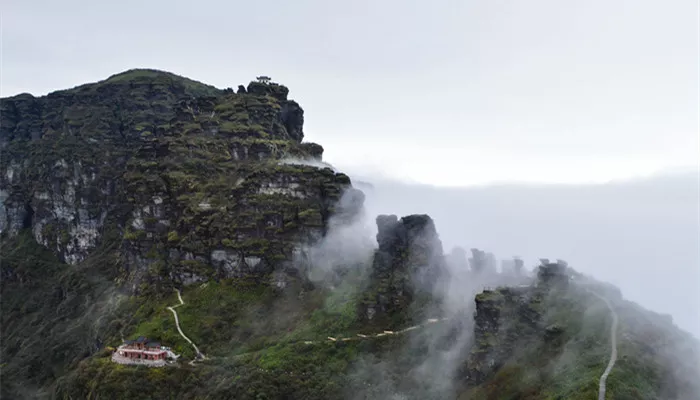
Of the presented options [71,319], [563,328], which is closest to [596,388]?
[563,328]

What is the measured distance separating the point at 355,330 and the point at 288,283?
20.4 meters

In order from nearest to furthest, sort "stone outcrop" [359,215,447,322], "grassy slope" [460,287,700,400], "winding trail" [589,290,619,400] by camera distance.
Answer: "winding trail" [589,290,619,400], "grassy slope" [460,287,700,400], "stone outcrop" [359,215,447,322]

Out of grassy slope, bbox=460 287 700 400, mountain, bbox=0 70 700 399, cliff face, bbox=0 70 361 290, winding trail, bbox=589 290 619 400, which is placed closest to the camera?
winding trail, bbox=589 290 619 400

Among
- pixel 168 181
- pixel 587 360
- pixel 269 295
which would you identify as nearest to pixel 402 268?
pixel 269 295

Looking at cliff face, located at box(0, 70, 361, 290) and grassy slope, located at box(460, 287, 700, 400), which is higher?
cliff face, located at box(0, 70, 361, 290)

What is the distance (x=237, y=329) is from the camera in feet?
309

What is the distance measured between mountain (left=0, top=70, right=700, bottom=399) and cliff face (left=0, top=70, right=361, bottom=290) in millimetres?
464

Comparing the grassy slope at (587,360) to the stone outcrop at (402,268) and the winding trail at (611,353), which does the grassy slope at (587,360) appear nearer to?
the winding trail at (611,353)

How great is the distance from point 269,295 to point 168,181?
37701mm

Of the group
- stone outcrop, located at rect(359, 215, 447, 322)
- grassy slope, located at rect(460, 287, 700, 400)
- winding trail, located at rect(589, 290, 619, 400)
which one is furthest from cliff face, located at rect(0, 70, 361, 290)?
winding trail, located at rect(589, 290, 619, 400)

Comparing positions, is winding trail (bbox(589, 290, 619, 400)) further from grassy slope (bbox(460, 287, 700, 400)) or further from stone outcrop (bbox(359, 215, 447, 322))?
stone outcrop (bbox(359, 215, 447, 322))

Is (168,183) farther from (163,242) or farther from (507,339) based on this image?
(507,339)

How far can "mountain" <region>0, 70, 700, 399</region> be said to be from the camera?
66.4 metres

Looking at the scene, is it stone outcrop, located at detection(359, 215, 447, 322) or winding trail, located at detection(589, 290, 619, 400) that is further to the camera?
stone outcrop, located at detection(359, 215, 447, 322)
